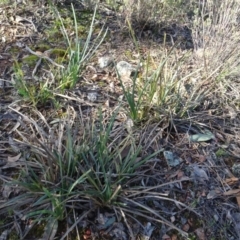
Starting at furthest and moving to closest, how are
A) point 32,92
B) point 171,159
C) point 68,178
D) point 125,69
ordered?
point 125,69
point 32,92
point 171,159
point 68,178

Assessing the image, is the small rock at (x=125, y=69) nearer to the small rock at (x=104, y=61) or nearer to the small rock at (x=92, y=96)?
the small rock at (x=104, y=61)

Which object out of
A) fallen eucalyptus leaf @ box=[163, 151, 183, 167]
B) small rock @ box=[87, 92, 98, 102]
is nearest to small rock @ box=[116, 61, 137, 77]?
small rock @ box=[87, 92, 98, 102]

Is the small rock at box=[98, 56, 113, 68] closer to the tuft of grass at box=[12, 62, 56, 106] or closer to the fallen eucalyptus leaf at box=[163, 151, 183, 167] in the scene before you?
the tuft of grass at box=[12, 62, 56, 106]

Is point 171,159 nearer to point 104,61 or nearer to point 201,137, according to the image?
point 201,137

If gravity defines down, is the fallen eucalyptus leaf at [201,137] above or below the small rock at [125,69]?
below

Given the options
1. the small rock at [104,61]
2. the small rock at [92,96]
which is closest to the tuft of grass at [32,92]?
the small rock at [92,96]

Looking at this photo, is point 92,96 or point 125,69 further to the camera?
point 125,69

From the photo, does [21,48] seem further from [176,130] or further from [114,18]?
[176,130]

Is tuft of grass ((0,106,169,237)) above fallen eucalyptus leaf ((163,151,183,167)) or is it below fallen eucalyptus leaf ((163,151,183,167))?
above

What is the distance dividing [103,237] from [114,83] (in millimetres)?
1176

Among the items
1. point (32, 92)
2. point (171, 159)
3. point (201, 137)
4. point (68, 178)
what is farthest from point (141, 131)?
point (32, 92)

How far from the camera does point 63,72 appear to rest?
2.32 m

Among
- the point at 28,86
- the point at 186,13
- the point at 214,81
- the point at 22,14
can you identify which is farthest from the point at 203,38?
the point at 22,14

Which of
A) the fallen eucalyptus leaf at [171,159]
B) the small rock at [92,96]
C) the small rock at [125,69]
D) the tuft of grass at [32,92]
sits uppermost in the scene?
the tuft of grass at [32,92]
